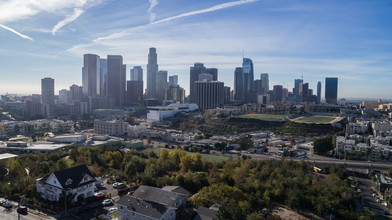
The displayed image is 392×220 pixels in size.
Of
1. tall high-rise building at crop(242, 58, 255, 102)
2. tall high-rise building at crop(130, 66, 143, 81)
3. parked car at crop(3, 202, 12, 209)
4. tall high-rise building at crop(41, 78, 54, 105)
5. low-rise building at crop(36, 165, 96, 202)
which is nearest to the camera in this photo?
parked car at crop(3, 202, 12, 209)

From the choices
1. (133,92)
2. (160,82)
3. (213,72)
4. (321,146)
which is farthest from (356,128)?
(160,82)

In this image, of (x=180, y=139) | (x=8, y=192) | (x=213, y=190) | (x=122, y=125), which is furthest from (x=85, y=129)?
(x=213, y=190)

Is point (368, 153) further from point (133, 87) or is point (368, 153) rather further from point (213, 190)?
point (133, 87)

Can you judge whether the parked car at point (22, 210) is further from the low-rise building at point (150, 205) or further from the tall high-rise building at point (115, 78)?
the tall high-rise building at point (115, 78)

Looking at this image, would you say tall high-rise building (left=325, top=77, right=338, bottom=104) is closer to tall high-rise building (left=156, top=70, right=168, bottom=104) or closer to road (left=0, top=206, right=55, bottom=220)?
tall high-rise building (left=156, top=70, right=168, bottom=104)

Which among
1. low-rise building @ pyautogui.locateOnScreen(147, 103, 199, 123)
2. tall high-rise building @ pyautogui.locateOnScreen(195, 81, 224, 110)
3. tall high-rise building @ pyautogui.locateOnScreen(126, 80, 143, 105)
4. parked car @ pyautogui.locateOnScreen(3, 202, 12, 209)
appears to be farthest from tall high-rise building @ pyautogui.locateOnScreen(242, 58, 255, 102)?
parked car @ pyautogui.locateOnScreen(3, 202, 12, 209)
